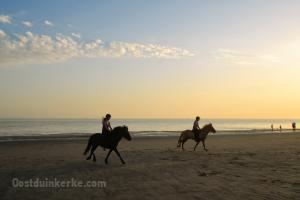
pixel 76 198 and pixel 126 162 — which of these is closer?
pixel 76 198

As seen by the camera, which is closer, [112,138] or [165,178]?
[165,178]

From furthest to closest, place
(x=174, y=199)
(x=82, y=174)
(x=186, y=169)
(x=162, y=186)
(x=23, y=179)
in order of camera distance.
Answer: (x=186, y=169)
(x=82, y=174)
(x=23, y=179)
(x=162, y=186)
(x=174, y=199)

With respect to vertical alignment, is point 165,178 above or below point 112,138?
below

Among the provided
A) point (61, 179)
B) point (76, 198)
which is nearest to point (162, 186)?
point (76, 198)

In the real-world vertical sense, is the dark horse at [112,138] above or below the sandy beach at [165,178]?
above

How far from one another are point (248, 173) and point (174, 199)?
4771mm

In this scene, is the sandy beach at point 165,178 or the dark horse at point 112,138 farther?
the dark horse at point 112,138

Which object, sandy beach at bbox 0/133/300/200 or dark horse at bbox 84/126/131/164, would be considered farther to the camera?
dark horse at bbox 84/126/131/164

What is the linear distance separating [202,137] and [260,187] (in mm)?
13471

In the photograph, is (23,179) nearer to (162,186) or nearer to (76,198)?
(76,198)

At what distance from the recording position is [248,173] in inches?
519

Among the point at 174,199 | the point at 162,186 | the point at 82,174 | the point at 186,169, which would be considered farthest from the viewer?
the point at 186,169

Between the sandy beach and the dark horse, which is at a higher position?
the dark horse

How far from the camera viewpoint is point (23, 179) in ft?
39.7
